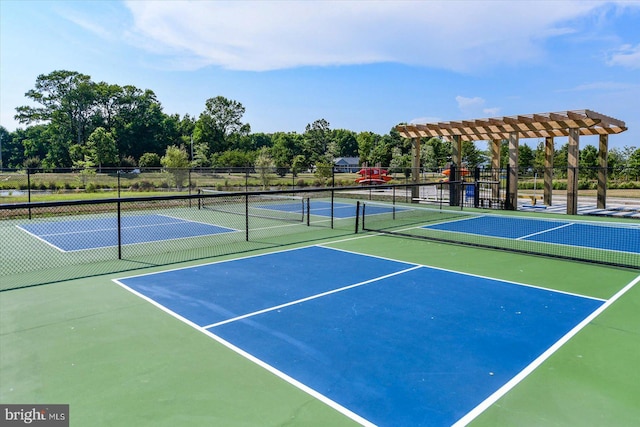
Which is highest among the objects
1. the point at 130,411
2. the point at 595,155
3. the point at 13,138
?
the point at 13,138

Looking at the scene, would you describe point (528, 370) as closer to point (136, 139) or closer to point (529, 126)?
point (529, 126)

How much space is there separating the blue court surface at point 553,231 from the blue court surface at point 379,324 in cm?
583

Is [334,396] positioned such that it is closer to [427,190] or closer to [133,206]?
[133,206]

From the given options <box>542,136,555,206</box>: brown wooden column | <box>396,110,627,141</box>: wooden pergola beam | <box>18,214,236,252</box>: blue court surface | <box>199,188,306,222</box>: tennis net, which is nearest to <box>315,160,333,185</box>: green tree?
<box>199,188,306,222</box>: tennis net

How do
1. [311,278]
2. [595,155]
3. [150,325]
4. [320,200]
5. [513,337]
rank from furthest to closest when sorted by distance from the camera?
[595,155] → [320,200] → [311,278] → [150,325] → [513,337]

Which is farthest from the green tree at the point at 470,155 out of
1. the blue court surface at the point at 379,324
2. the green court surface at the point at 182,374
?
the green court surface at the point at 182,374

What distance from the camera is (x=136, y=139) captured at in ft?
267

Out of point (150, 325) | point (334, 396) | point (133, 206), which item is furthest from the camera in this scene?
point (133, 206)

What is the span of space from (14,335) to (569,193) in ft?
69.1

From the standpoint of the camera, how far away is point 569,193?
1953cm

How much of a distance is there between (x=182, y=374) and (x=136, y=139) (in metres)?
85.3

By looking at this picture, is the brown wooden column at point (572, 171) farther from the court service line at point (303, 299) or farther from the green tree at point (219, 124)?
the green tree at point (219, 124)

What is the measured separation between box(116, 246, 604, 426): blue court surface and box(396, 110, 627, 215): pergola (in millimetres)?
13637

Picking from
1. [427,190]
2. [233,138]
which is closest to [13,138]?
[233,138]
